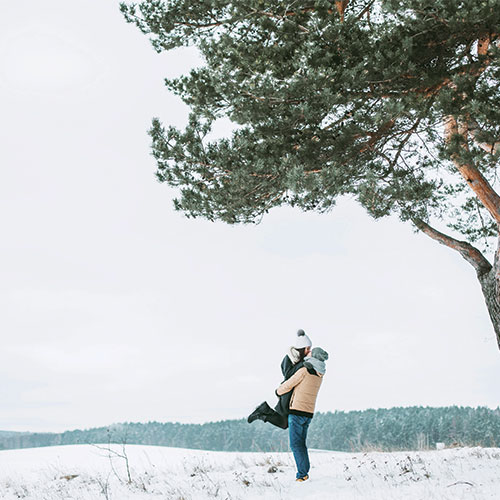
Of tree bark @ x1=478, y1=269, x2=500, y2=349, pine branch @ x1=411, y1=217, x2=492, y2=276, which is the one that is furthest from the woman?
tree bark @ x1=478, y1=269, x2=500, y2=349

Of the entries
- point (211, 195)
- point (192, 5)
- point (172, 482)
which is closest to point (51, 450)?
point (172, 482)

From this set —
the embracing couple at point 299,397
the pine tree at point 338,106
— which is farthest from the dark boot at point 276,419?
the pine tree at point 338,106

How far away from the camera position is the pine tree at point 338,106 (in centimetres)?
723

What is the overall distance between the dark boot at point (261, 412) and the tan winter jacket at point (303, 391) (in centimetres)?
42

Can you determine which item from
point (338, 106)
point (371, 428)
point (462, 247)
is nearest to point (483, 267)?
point (462, 247)

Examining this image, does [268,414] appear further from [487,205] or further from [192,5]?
[192,5]

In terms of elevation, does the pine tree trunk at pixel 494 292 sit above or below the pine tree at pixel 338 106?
below

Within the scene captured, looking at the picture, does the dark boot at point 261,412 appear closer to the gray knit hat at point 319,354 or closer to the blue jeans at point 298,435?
the blue jeans at point 298,435

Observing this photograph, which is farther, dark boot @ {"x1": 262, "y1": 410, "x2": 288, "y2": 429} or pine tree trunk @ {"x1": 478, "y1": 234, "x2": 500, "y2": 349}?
pine tree trunk @ {"x1": 478, "y1": 234, "x2": 500, "y2": 349}

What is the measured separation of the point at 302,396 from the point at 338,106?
4.13 m

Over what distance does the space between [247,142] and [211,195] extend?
41.3 inches

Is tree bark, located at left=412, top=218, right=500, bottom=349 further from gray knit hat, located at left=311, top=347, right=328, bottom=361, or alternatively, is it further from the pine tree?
gray knit hat, located at left=311, top=347, right=328, bottom=361

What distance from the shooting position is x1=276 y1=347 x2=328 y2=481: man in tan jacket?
21.5ft

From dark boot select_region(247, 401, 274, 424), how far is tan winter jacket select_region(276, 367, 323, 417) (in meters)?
0.42
